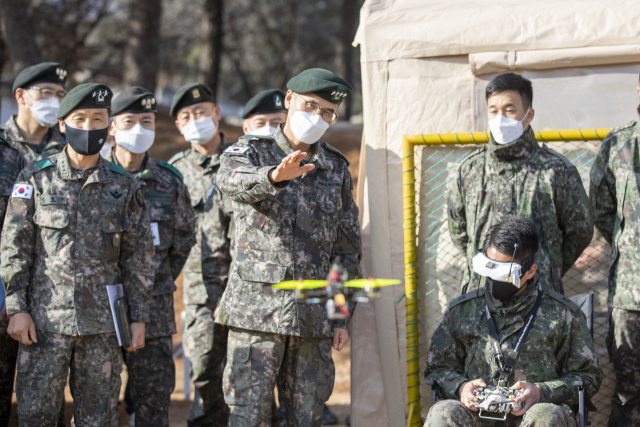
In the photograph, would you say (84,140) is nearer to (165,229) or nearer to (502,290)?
(165,229)

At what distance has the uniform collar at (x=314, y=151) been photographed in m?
3.74

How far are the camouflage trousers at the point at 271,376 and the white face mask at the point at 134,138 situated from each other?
163 cm

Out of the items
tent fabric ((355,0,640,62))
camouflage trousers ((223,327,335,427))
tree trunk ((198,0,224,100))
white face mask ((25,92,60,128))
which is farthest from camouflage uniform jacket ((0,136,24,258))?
tree trunk ((198,0,224,100))

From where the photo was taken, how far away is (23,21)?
1088 centimetres

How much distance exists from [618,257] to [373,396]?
186cm

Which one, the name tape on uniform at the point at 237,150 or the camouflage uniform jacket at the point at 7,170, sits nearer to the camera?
the name tape on uniform at the point at 237,150

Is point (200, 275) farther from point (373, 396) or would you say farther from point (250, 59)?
point (250, 59)

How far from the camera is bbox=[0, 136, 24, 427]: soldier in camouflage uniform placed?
14.1 ft

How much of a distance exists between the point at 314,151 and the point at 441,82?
57.7 inches

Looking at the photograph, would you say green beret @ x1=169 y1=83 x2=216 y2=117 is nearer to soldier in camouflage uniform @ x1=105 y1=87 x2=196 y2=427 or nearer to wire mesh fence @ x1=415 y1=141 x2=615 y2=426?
soldier in camouflage uniform @ x1=105 y1=87 x2=196 y2=427

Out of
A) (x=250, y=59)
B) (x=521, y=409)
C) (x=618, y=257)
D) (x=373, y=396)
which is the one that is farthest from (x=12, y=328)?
(x=250, y=59)

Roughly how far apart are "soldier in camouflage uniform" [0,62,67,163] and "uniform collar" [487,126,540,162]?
2.92 metres

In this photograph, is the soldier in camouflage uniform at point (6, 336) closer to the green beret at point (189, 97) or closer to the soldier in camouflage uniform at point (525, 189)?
the green beret at point (189, 97)

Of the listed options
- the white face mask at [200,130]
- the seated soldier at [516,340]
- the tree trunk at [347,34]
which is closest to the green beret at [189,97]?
the white face mask at [200,130]
